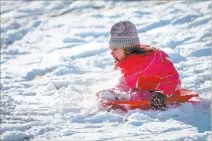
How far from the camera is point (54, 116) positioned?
4348 millimetres

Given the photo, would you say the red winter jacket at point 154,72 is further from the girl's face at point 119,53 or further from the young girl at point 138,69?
the girl's face at point 119,53

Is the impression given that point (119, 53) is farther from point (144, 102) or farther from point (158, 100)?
point (158, 100)

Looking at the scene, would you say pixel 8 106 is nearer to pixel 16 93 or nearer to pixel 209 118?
pixel 16 93

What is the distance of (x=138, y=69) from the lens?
4492mm

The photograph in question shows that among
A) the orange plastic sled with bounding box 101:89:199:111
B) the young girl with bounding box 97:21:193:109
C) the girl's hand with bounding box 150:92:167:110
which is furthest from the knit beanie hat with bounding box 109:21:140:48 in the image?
the girl's hand with bounding box 150:92:167:110

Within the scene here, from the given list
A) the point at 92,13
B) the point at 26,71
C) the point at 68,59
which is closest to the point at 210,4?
the point at 92,13

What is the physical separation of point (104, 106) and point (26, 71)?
2345mm

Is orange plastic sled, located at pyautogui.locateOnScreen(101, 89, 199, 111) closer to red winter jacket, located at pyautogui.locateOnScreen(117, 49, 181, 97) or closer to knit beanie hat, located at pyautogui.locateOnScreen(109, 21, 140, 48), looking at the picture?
red winter jacket, located at pyautogui.locateOnScreen(117, 49, 181, 97)

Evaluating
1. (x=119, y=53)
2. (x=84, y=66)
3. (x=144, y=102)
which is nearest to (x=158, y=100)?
(x=144, y=102)

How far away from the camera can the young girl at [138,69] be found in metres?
4.41

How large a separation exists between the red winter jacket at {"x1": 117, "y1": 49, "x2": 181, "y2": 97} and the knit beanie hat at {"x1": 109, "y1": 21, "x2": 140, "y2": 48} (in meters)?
0.18

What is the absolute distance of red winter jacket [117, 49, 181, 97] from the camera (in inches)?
173

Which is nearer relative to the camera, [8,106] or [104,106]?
[104,106]

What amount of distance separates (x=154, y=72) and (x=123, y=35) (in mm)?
551
